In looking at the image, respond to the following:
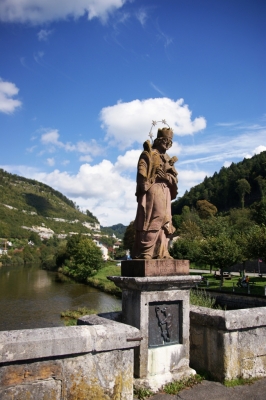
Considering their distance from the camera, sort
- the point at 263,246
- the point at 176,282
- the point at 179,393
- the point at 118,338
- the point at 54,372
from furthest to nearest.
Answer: the point at 263,246, the point at 176,282, the point at 179,393, the point at 118,338, the point at 54,372

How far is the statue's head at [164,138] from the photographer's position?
20.5 ft

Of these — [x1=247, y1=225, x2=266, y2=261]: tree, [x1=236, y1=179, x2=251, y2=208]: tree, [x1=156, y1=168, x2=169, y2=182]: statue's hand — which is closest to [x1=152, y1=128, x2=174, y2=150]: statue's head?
[x1=156, y1=168, x2=169, y2=182]: statue's hand

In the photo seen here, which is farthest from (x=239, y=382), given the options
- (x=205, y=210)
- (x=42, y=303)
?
(x=205, y=210)

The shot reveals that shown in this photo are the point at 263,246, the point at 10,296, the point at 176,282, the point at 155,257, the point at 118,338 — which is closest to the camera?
the point at 118,338

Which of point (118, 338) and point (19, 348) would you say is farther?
point (118, 338)

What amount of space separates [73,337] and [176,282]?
74.5 inches

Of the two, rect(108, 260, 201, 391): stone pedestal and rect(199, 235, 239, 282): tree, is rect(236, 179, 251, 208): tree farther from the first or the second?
rect(108, 260, 201, 391): stone pedestal

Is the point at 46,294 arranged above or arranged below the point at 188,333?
below

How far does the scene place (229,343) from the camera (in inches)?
204

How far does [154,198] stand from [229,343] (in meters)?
2.60

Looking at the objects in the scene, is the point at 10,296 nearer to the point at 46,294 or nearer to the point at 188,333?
the point at 46,294

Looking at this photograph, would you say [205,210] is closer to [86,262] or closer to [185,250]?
[86,262]

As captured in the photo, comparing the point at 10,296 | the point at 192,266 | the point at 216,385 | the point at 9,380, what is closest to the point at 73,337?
the point at 9,380

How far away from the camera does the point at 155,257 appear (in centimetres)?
564
